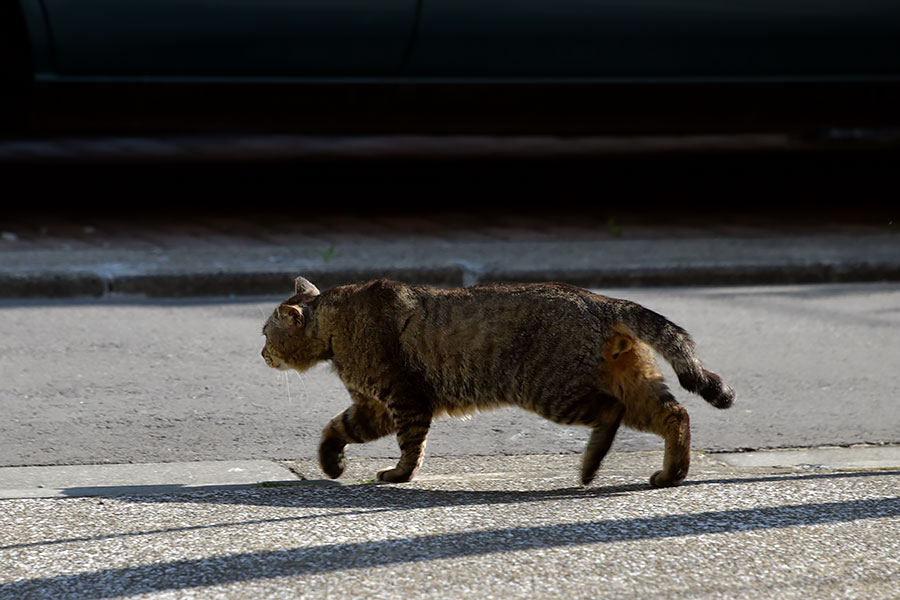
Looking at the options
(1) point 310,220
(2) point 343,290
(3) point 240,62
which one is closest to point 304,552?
(2) point 343,290

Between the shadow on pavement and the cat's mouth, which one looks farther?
the cat's mouth

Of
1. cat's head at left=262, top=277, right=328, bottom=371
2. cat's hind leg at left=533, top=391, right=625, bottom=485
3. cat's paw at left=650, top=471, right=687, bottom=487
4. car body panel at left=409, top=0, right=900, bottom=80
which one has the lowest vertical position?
cat's paw at left=650, top=471, right=687, bottom=487

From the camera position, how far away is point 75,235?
767 centimetres

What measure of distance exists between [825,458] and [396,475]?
154 cm

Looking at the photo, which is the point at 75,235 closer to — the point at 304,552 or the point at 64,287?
the point at 64,287

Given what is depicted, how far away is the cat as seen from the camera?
12.0ft

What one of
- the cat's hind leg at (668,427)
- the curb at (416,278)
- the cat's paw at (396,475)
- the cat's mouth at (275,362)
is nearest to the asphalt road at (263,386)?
the curb at (416,278)

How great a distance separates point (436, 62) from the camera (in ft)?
24.3

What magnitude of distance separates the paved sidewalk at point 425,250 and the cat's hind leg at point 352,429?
2.70 m

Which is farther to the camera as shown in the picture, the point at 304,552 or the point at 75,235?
the point at 75,235

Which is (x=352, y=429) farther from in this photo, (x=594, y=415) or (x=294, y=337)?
(x=594, y=415)

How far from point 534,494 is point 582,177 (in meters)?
6.82

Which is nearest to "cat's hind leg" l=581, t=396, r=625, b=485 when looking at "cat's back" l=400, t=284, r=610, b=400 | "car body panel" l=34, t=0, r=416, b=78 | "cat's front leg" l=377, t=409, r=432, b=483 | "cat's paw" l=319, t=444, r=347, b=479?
"cat's back" l=400, t=284, r=610, b=400

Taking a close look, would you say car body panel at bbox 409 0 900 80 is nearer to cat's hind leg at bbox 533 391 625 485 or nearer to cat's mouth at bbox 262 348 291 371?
cat's mouth at bbox 262 348 291 371
